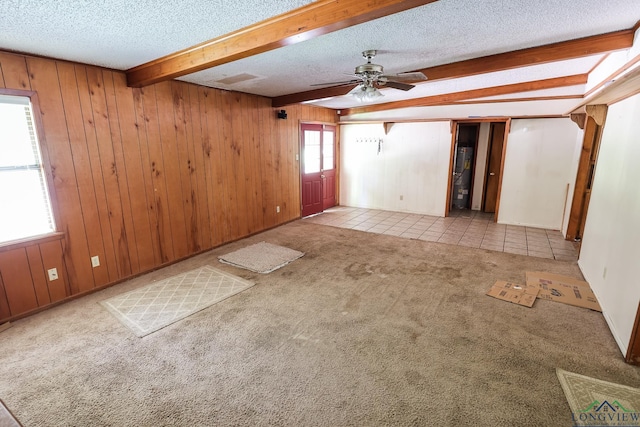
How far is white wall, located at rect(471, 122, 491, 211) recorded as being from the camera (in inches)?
269

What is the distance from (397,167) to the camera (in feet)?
23.0

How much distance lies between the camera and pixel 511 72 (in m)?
3.83

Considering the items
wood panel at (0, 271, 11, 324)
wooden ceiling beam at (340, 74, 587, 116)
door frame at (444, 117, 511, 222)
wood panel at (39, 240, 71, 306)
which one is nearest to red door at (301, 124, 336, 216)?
wooden ceiling beam at (340, 74, 587, 116)

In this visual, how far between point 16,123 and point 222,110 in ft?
7.71

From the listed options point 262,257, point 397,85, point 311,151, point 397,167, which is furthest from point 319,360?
point 397,167

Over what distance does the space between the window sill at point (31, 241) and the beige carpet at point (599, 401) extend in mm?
4406

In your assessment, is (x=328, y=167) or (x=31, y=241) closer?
(x=31, y=241)

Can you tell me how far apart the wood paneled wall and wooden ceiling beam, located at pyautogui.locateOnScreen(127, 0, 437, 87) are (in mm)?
765

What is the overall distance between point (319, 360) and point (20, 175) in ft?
10.4

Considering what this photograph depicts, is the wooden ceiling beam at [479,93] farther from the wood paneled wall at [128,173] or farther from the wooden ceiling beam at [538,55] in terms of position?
the wood paneled wall at [128,173]

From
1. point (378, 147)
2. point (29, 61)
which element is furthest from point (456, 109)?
point (29, 61)

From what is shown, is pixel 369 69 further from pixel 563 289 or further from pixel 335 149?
pixel 335 149

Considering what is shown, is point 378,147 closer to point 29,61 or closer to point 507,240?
point 507,240

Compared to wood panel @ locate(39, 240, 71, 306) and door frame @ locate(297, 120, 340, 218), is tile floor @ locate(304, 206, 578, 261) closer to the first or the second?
door frame @ locate(297, 120, 340, 218)
